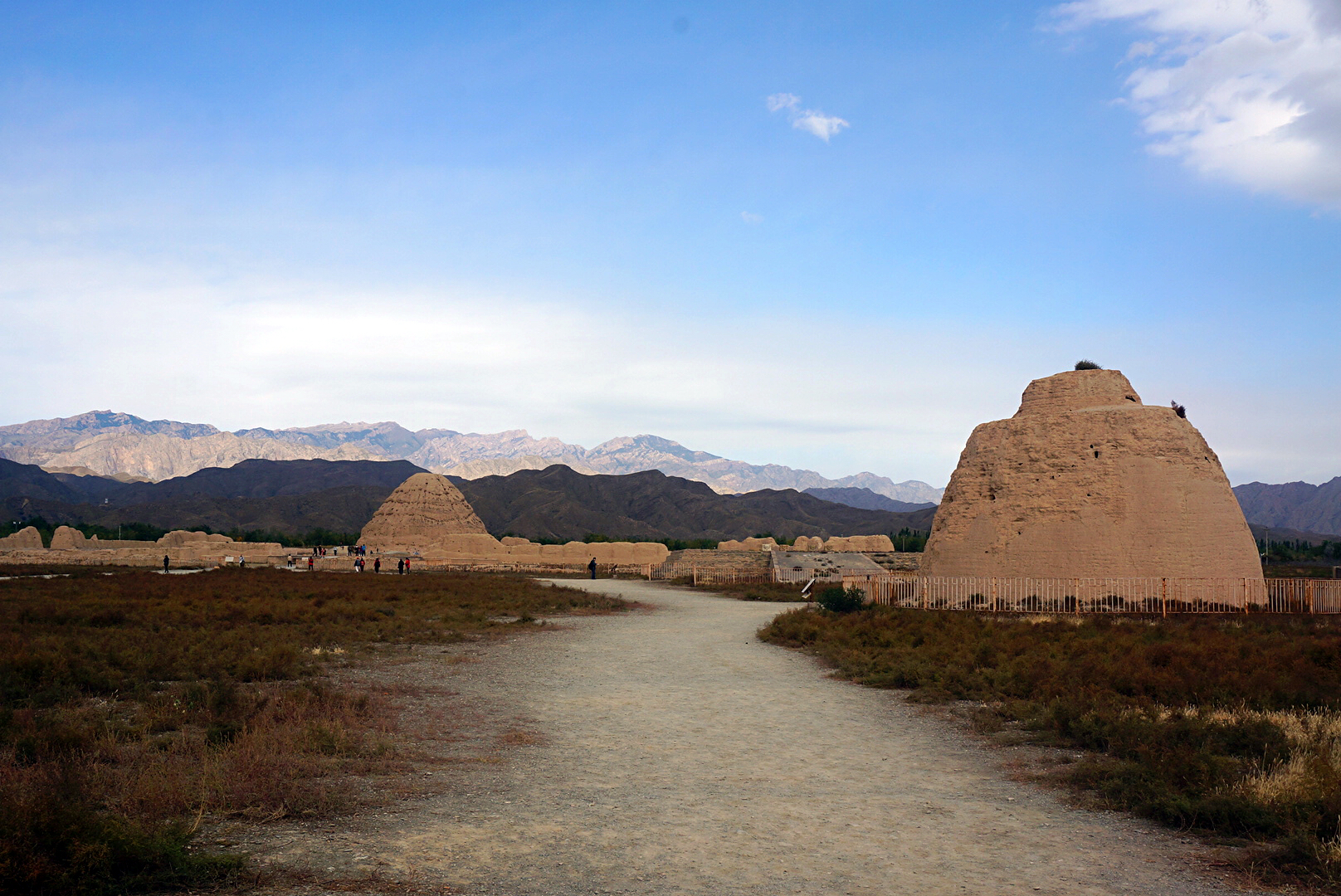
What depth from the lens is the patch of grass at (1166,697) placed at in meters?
6.01

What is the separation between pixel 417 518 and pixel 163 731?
67.3 m

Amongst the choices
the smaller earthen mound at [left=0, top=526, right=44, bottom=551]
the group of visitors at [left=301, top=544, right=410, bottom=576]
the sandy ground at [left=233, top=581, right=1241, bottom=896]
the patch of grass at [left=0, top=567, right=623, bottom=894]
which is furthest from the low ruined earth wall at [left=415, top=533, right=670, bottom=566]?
the sandy ground at [left=233, top=581, right=1241, bottom=896]

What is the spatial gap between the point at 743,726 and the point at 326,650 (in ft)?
28.5

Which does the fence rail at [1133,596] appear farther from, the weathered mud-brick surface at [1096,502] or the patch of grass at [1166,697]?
the patch of grass at [1166,697]

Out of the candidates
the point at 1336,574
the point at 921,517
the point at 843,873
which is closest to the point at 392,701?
the point at 843,873

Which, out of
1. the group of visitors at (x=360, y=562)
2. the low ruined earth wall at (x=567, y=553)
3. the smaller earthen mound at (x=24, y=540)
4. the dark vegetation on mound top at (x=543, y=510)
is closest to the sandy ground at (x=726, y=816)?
the group of visitors at (x=360, y=562)

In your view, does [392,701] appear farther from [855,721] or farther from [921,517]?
[921,517]

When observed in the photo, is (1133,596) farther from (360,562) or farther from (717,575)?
(360,562)

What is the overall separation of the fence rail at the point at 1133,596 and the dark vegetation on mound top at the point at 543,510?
102 metres

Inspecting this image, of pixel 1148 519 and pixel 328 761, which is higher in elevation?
pixel 1148 519

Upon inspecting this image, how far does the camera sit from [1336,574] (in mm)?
35031

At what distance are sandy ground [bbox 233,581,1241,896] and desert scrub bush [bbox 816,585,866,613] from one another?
35.5 ft

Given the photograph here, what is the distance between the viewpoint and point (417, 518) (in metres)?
73.2

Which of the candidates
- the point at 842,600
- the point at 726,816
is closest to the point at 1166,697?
the point at 726,816
